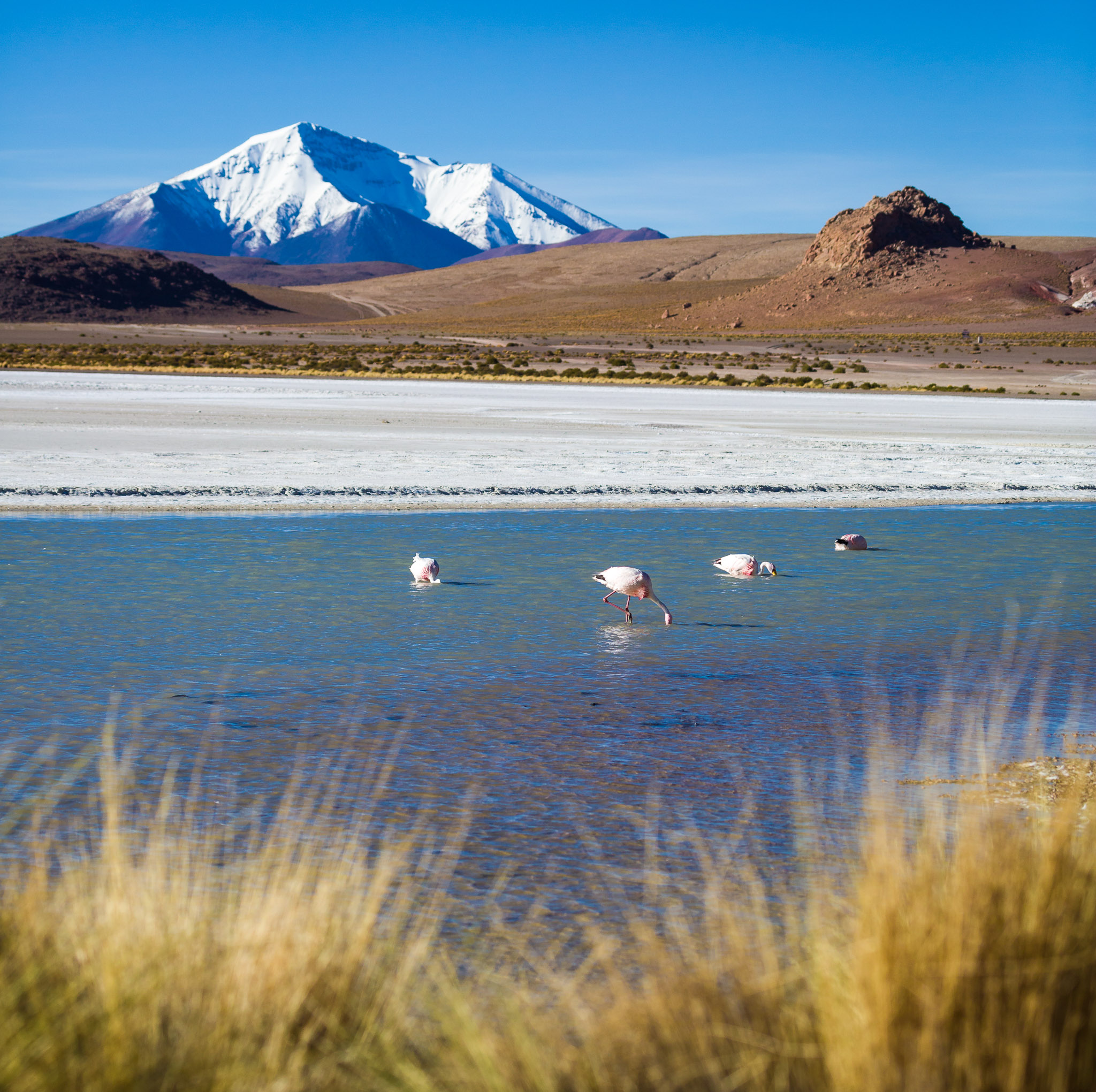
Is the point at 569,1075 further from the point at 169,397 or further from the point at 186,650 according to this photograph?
the point at 169,397

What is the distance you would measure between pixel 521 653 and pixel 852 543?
15.5 feet

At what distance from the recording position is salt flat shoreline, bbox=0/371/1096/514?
14.8 metres

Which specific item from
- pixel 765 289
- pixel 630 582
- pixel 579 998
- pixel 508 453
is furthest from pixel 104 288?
pixel 579 998

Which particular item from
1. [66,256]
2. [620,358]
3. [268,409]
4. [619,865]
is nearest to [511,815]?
[619,865]

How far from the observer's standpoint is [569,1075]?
2.63 metres

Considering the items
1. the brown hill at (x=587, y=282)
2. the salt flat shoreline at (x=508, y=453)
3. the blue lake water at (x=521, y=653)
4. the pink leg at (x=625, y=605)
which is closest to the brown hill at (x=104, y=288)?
the brown hill at (x=587, y=282)

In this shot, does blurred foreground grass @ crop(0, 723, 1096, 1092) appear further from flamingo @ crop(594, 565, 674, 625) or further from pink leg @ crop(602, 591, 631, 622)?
pink leg @ crop(602, 591, 631, 622)

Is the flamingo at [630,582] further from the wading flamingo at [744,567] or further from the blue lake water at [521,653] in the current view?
the wading flamingo at [744,567]

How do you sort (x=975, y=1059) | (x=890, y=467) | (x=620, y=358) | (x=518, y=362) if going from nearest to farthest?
(x=975, y=1059) → (x=890, y=467) → (x=518, y=362) → (x=620, y=358)

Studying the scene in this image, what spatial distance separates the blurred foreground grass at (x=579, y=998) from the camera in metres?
2.56

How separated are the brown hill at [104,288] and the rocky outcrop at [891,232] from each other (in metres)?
63.9

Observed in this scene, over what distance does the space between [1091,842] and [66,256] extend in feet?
554

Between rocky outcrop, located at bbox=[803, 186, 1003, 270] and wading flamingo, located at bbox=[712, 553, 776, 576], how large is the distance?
5221 inches

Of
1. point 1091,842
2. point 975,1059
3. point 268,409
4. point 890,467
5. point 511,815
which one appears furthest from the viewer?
point 268,409
